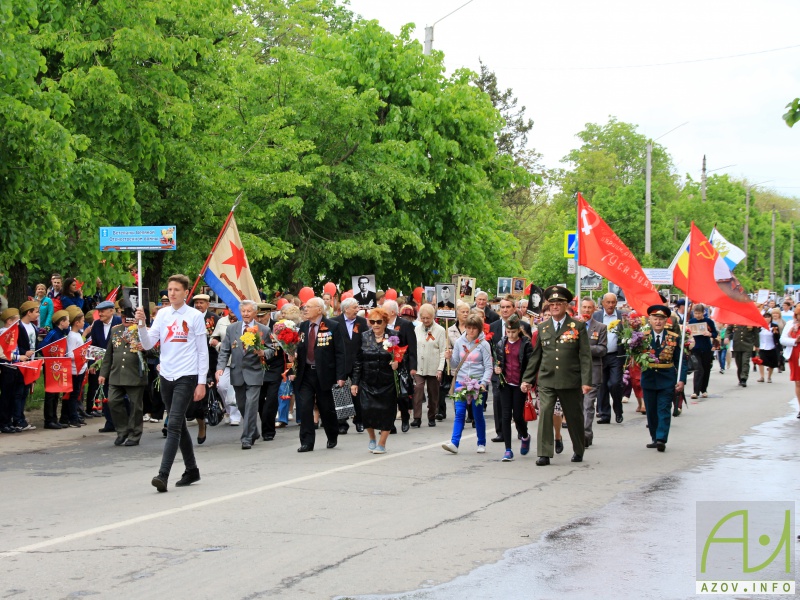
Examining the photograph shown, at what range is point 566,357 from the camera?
12.4 metres

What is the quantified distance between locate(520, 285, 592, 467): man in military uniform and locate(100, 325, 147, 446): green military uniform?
511 centimetres

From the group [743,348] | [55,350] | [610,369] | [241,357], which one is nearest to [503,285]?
[743,348]

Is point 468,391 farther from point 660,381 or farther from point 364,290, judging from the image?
point 364,290

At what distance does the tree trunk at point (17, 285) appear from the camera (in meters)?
19.7

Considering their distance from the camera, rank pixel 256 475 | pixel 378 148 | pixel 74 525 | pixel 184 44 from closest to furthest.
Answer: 1. pixel 74 525
2. pixel 256 475
3. pixel 184 44
4. pixel 378 148

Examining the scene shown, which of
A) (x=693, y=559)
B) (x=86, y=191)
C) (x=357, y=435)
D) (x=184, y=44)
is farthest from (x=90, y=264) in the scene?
(x=693, y=559)

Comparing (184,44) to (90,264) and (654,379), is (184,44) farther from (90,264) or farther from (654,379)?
(654,379)

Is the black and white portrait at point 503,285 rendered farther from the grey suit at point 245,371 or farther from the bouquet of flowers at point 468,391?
the bouquet of flowers at point 468,391

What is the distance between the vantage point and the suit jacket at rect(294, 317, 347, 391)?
13.8m

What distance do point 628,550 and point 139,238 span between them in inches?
413

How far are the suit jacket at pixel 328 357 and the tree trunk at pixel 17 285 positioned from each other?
801 centimetres

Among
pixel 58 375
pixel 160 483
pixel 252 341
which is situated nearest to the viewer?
pixel 160 483

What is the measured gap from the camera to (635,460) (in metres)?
13.0

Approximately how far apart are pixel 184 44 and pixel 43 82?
3089 millimetres
